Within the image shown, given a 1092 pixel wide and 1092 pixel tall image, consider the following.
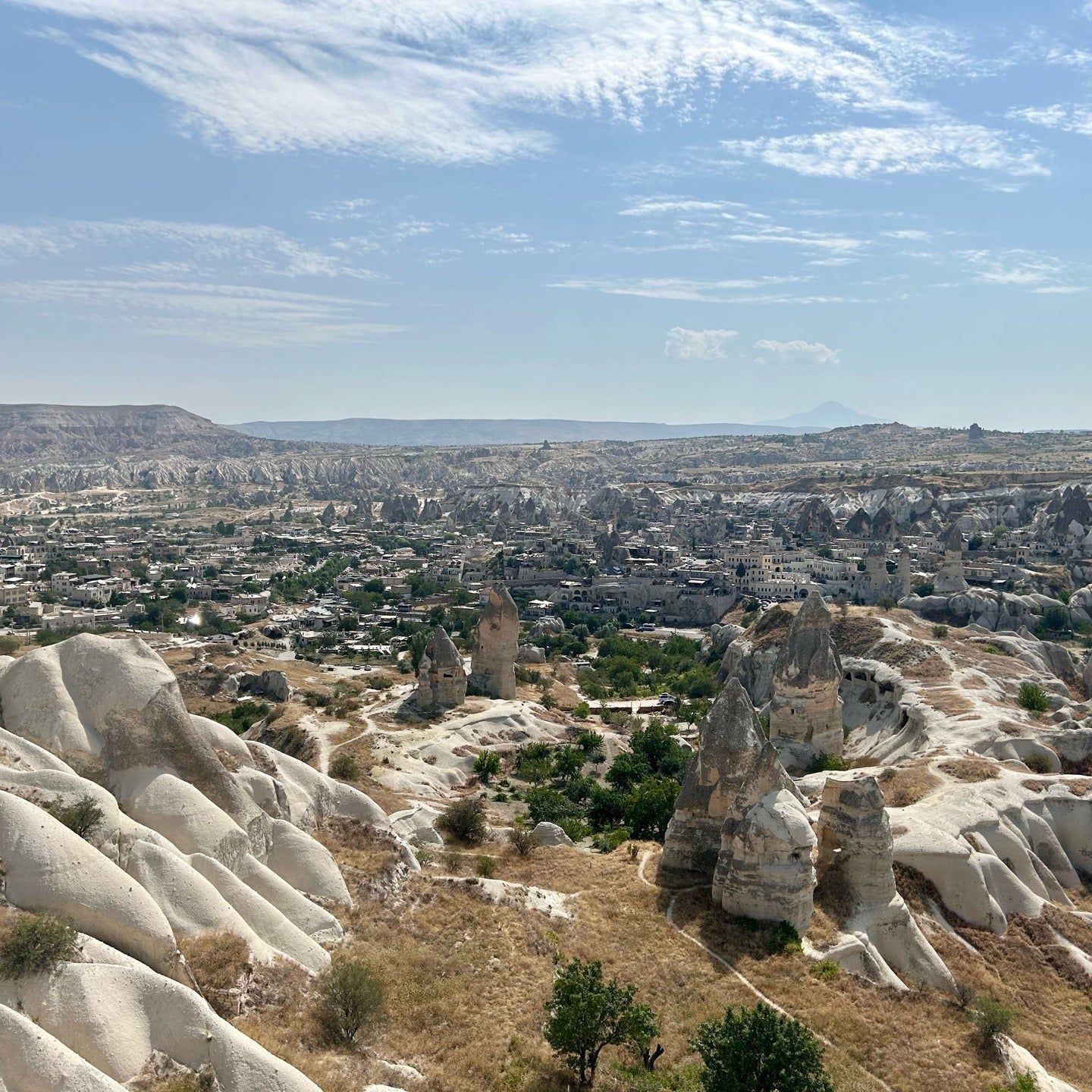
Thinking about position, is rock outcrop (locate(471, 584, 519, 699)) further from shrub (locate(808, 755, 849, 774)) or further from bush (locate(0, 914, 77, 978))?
bush (locate(0, 914, 77, 978))

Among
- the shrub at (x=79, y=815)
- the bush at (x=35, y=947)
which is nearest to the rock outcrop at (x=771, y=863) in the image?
the shrub at (x=79, y=815)

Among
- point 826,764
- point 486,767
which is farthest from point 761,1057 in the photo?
point 486,767

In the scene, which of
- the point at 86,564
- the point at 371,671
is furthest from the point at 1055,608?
the point at 86,564

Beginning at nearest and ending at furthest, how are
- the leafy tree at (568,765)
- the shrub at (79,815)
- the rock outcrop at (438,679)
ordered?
the shrub at (79,815) < the leafy tree at (568,765) < the rock outcrop at (438,679)

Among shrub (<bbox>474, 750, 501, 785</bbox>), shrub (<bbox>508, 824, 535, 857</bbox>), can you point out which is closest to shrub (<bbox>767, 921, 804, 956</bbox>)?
shrub (<bbox>508, 824, 535, 857</bbox>)

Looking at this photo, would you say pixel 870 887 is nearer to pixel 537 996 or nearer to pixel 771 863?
pixel 771 863

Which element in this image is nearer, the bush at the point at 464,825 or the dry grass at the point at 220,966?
the dry grass at the point at 220,966

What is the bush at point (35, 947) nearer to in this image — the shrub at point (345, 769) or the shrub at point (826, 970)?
the shrub at point (826, 970)

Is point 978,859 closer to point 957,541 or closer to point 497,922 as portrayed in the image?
point 497,922
